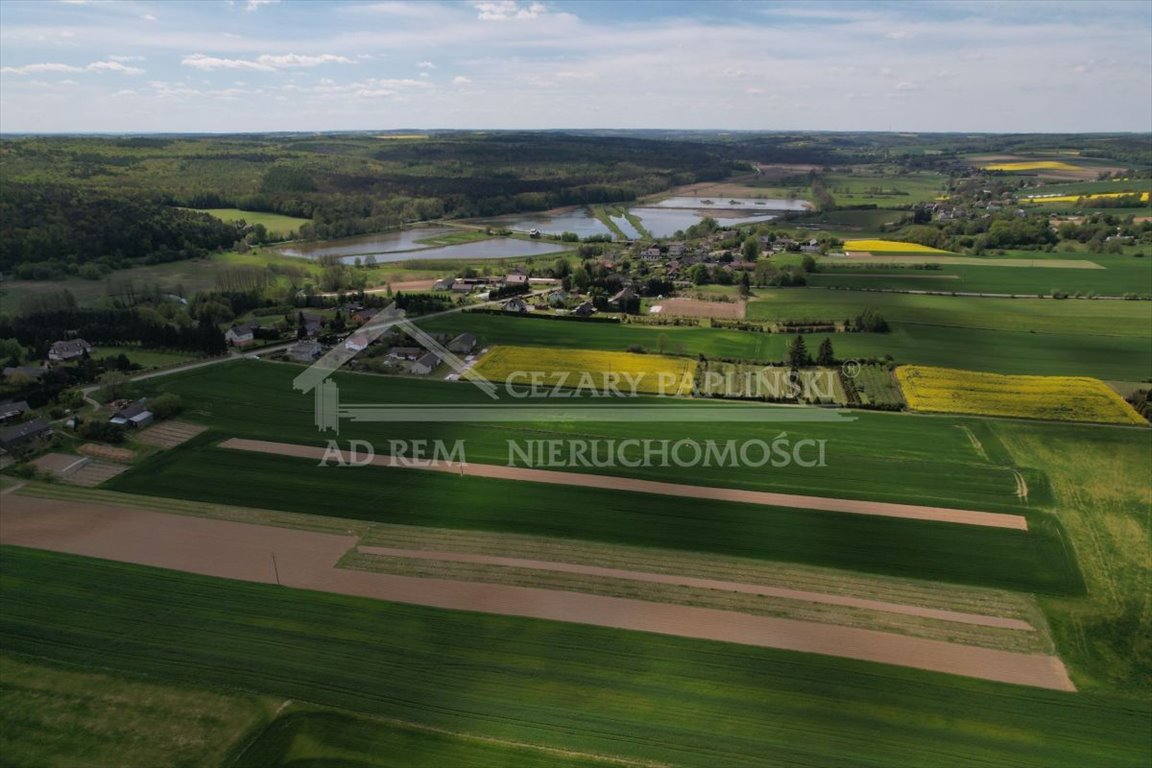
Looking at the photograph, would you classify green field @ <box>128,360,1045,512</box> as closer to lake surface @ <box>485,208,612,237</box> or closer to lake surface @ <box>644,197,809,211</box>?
lake surface @ <box>485,208,612,237</box>

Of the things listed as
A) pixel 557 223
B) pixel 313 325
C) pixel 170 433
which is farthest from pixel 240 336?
pixel 557 223

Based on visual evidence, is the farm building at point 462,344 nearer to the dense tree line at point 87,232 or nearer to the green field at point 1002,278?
the green field at point 1002,278

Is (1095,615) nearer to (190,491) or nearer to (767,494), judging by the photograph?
(767,494)

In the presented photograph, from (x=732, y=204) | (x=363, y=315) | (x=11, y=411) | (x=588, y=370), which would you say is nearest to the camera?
(x=11, y=411)

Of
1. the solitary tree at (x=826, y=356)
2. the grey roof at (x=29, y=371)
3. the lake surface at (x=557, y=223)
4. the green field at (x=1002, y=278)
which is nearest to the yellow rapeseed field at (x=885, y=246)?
the green field at (x=1002, y=278)

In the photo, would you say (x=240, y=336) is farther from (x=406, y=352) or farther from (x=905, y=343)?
(x=905, y=343)

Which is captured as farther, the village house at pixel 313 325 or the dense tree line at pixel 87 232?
the dense tree line at pixel 87 232

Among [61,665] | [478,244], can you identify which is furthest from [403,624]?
[478,244]
